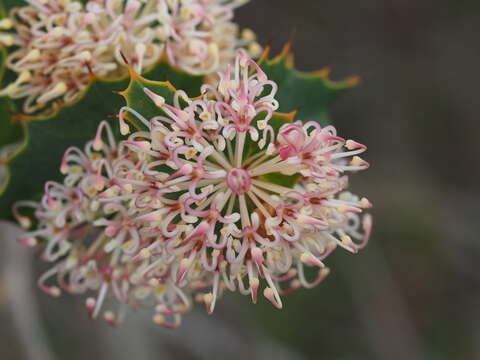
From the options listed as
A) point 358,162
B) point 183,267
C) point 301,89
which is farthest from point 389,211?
point 183,267

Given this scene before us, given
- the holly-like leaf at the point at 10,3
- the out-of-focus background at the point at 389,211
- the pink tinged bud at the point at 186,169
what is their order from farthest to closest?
the out-of-focus background at the point at 389,211 < the holly-like leaf at the point at 10,3 < the pink tinged bud at the point at 186,169

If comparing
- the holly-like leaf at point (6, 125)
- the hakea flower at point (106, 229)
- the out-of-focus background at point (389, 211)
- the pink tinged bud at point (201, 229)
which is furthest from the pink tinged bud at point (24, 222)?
the out-of-focus background at point (389, 211)

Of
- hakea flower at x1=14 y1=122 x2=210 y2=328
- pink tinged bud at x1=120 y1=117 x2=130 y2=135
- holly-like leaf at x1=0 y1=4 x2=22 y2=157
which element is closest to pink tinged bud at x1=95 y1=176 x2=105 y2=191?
hakea flower at x1=14 y1=122 x2=210 y2=328

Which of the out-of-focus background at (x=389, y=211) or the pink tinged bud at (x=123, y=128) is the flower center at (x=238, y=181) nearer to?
the pink tinged bud at (x=123, y=128)

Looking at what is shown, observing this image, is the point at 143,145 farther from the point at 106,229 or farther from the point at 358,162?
the point at 358,162

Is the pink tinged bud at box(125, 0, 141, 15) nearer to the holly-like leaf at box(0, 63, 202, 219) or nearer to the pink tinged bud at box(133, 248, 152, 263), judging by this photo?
the holly-like leaf at box(0, 63, 202, 219)

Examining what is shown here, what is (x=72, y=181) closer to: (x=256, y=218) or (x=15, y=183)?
(x=15, y=183)
